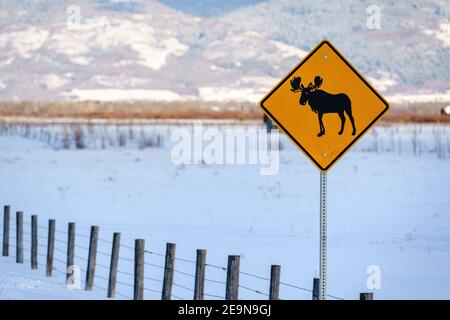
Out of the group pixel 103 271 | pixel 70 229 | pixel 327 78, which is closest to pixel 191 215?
pixel 103 271

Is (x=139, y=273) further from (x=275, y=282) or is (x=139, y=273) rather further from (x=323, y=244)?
(x=323, y=244)

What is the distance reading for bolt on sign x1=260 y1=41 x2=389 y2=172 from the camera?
31.4ft

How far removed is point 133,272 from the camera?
16.7m

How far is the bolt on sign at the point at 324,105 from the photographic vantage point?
958 centimetres

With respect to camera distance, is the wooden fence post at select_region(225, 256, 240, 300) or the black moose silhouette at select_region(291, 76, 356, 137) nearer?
the black moose silhouette at select_region(291, 76, 356, 137)

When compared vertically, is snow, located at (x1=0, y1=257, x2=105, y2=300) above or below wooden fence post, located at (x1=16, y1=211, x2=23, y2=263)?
below

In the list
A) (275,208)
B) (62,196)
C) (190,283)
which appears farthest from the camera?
(62,196)

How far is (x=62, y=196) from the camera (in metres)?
27.9

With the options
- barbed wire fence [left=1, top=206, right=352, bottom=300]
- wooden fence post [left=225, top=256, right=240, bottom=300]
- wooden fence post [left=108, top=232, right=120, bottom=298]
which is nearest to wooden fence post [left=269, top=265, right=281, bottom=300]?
barbed wire fence [left=1, top=206, right=352, bottom=300]

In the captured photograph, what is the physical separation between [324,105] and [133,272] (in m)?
7.88

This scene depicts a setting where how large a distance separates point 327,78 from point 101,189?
21.1 metres

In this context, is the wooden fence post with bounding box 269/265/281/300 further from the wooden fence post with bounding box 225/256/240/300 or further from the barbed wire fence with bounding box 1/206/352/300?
the wooden fence post with bounding box 225/256/240/300

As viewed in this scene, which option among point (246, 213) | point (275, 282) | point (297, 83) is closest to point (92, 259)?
point (275, 282)

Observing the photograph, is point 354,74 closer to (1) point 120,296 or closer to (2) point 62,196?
(1) point 120,296
